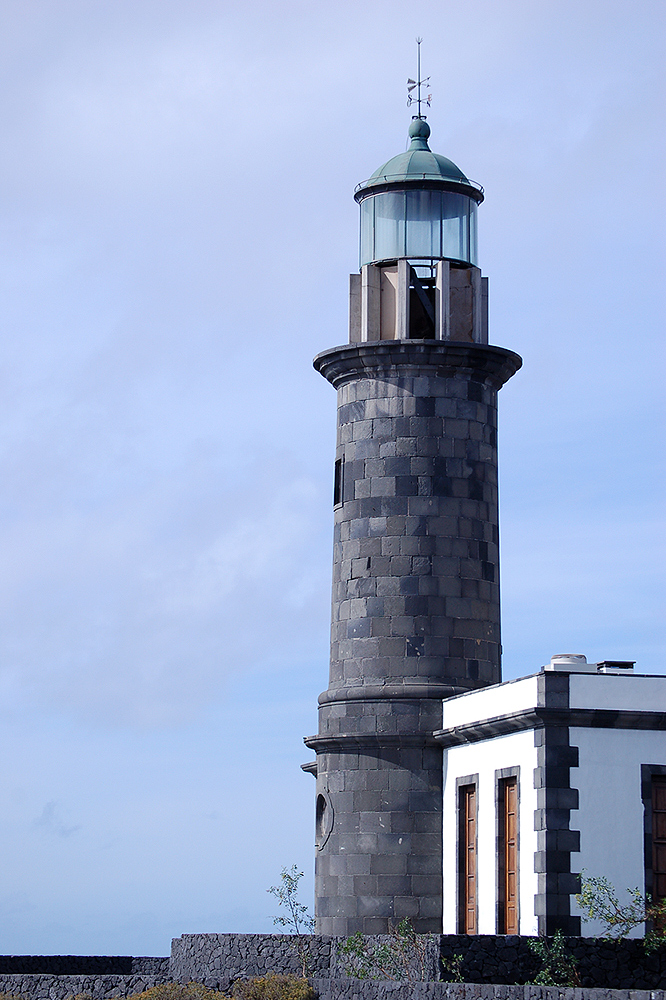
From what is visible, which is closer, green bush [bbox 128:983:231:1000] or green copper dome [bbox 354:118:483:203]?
green bush [bbox 128:983:231:1000]

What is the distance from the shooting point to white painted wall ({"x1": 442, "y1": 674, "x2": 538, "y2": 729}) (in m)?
22.7

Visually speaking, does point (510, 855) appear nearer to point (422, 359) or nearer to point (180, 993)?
point (180, 993)

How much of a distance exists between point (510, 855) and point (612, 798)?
6.04 feet

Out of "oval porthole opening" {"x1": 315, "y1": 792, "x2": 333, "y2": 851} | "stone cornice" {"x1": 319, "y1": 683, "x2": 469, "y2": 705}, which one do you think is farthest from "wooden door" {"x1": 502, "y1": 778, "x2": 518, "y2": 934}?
"oval porthole opening" {"x1": 315, "y1": 792, "x2": 333, "y2": 851}

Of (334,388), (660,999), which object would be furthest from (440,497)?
(660,999)

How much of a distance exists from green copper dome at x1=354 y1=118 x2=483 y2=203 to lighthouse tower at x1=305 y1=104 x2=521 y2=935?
37mm

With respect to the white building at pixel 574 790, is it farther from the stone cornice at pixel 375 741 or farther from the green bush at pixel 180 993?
the green bush at pixel 180 993

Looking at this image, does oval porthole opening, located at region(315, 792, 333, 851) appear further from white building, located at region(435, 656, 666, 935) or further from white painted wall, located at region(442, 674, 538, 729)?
white building, located at region(435, 656, 666, 935)

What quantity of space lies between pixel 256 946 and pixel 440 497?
7096 mm

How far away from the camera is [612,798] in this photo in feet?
72.7

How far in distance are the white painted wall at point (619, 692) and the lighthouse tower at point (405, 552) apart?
13.2 feet

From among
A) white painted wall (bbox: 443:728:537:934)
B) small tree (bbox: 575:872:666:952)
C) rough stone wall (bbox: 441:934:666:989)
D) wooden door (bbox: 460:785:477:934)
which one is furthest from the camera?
wooden door (bbox: 460:785:477:934)

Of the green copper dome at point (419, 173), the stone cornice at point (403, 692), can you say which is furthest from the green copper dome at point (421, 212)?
the stone cornice at point (403, 692)

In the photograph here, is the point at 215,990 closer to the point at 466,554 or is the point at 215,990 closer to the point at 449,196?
the point at 466,554
